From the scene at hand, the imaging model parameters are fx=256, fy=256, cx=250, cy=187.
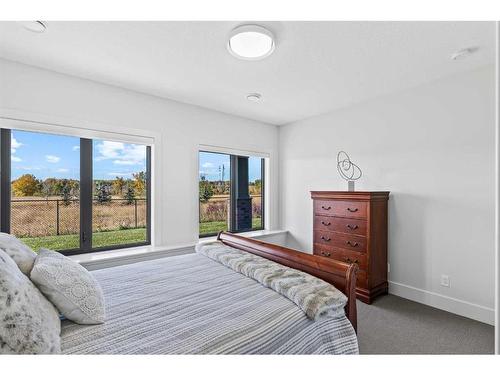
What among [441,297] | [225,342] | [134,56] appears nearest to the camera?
[225,342]

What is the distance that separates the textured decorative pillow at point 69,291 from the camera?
1212mm

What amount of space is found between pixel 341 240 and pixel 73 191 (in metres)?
3.12

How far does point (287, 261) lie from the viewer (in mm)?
2039

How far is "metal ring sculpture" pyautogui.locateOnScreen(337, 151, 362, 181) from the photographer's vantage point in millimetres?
3492

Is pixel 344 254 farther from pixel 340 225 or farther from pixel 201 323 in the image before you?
pixel 201 323

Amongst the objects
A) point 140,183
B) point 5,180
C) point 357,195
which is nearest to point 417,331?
point 357,195

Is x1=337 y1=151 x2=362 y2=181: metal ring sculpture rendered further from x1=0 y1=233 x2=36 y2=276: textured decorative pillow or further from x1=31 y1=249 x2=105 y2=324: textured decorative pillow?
x1=0 y1=233 x2=36 y2=276: textured decorative pillow

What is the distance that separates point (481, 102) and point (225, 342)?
307 centimetres

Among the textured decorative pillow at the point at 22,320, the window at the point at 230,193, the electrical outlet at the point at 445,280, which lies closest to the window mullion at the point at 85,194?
the window at the point at 230,193

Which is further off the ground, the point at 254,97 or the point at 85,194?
the point at 254,97

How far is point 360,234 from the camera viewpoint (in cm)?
294

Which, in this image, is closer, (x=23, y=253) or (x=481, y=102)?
(x=23, y=253)
